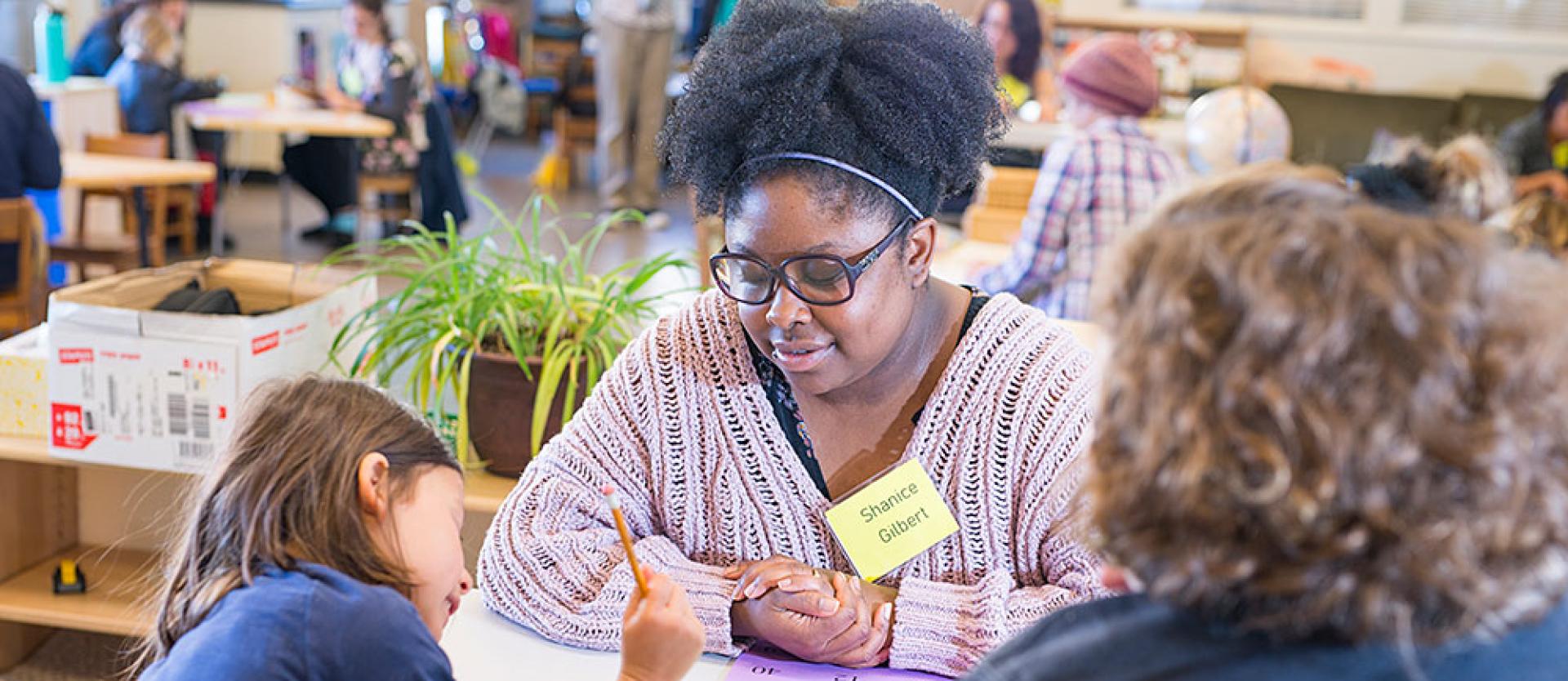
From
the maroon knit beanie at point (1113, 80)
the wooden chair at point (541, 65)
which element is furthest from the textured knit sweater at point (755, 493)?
the wooden chair at point (541, 65)

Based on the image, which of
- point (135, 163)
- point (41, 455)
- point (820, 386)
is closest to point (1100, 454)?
point (820, 386)

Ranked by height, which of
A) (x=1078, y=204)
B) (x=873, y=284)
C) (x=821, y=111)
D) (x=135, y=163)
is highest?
(x=821, y=111)

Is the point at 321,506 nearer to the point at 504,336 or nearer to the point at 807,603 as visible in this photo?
the point at 807,603

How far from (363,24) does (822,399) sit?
18.9 ft

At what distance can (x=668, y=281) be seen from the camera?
166 inches

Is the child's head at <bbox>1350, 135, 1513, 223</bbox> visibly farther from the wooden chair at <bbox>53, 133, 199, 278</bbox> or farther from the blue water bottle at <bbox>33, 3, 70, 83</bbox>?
the blue water bottle at <bbox>33, 3, 70, 83</bbox>

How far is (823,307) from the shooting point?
61.6 inches

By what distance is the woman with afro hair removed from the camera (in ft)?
5.14

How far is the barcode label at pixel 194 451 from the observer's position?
2454 millimetres

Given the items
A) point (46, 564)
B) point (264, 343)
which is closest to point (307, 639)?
point (264, 343)

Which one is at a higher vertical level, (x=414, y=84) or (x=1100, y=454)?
(x=1100, y=454)

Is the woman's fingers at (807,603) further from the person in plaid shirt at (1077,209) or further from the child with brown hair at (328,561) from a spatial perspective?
the person in plaid shirt at (1077,209)

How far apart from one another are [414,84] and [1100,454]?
21.4ft

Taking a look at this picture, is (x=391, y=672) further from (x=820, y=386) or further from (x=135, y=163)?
(x=135, y=163)
